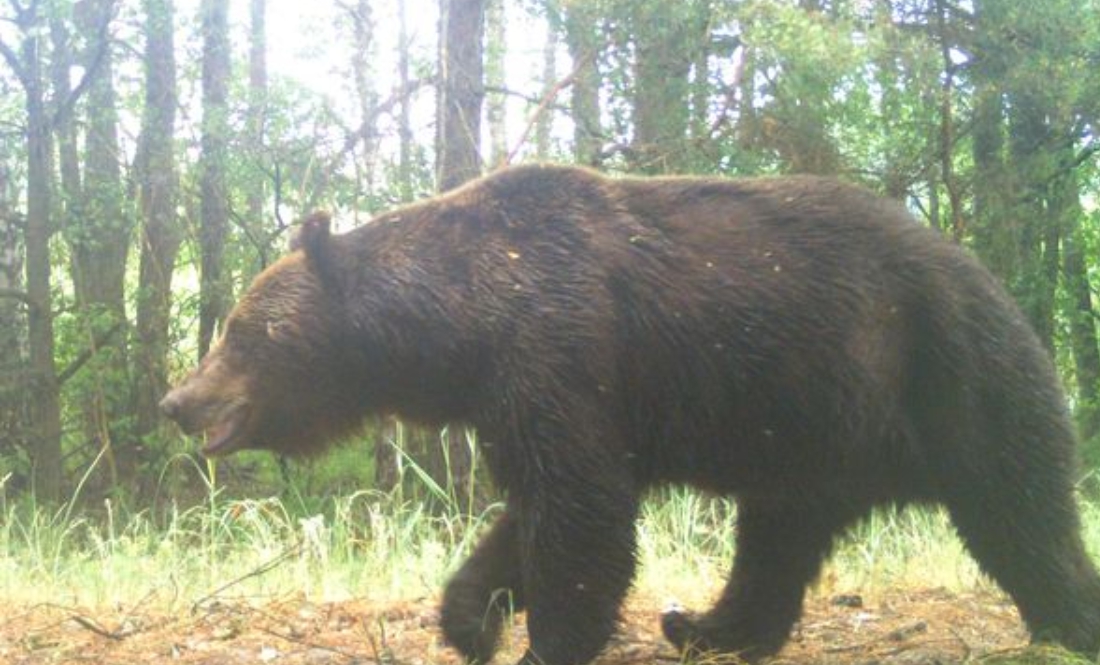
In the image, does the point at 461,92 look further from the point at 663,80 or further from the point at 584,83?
the point at 663,80

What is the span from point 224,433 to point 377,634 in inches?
44.2

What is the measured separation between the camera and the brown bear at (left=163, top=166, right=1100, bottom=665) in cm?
464

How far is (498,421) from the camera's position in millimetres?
4688

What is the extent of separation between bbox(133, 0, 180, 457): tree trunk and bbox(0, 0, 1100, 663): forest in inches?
1.4

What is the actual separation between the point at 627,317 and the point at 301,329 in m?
1.22

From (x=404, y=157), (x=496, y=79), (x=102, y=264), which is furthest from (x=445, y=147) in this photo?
(x=496, y=79)

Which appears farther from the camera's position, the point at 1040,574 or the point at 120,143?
the point at 120,143

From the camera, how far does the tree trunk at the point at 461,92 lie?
12.1m

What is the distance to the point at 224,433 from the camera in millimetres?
5172

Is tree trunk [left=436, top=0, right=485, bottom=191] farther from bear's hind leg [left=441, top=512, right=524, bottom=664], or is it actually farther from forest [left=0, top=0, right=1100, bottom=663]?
bear's hind leg [left=441, top=512, right=524, bottom=664]

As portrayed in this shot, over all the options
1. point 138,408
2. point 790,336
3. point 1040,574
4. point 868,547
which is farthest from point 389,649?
point 138,408

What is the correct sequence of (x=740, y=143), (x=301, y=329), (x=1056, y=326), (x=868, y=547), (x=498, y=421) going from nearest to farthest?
1. (x=498, y=421)
2. (x=301, y=329)
3. (x=868, y=547)
4. (x=740, y=143)
5. (x=1056, y=326)

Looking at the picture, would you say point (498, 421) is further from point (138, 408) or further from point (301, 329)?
point (138, 408)

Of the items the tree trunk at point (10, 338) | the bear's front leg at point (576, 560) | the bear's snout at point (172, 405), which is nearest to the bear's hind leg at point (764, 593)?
the bear's front leg at point (576, 560)
